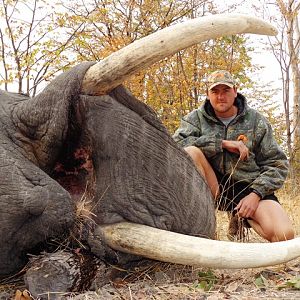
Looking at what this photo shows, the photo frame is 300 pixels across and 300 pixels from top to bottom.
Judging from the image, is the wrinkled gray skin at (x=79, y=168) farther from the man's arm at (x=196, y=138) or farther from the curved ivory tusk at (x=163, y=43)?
the man's arm at (x=196, y=138)

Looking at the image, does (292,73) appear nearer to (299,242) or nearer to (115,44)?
(115,44)

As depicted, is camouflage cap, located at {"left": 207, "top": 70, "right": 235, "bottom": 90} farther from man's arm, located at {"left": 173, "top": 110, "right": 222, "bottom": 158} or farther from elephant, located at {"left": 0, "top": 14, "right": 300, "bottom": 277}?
elephant, located at {"left": 0, "top": 14, "right": 300, "bottom": 277}

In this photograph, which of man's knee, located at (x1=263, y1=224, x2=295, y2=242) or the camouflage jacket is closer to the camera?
man's knee, located at (x1=263, y1=224, x2=295, y2=242)

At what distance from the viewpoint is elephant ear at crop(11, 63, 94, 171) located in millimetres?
3314

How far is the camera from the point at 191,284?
12.0 ft

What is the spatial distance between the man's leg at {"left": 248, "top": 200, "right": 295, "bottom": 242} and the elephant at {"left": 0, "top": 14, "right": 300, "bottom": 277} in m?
1.63

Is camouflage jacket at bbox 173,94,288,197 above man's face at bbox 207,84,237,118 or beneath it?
beneath

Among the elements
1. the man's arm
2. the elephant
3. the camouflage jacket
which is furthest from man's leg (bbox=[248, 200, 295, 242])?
the elephant

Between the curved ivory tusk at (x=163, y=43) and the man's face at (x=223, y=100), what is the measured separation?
7.79ft

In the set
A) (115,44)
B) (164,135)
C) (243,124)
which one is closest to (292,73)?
(115,44)

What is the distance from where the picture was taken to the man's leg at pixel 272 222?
5064 millimetres

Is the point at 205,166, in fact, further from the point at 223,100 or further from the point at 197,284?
the point at 197,284

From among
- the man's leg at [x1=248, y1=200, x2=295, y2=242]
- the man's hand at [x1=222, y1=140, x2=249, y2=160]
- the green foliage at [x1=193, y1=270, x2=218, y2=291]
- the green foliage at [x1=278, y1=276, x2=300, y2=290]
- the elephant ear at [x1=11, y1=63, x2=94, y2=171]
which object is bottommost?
the green foliage at [x1=193, y1=270, x2=218, y2=291]

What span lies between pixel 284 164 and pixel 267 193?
0.35m
